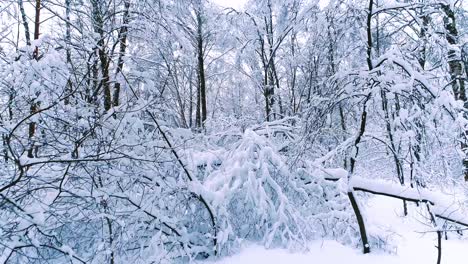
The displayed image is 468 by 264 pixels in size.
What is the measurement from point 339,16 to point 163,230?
3399mm

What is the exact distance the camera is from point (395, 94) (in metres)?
3.77

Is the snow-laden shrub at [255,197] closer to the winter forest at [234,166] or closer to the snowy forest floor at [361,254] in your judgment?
the winter forest at [234,166]

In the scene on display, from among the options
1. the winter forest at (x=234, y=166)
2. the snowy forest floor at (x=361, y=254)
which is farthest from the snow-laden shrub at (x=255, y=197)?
the snowy forest floor at (x=361, y=254)

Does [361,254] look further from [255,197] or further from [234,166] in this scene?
[234,166]

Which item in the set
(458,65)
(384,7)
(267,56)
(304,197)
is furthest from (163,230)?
(267,56)

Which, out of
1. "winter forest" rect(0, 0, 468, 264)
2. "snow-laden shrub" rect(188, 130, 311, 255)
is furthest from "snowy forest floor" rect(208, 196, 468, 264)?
"snow-laden shrub" rect(188, 130, 311, 255)

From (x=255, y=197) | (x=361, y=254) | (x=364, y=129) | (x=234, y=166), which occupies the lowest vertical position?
(x=361, y=254)

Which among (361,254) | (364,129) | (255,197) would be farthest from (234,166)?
(361,254)

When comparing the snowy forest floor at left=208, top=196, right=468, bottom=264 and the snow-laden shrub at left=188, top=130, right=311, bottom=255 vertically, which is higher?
the snow-laden shrub at left=188, top=130, right=311, bottom=255

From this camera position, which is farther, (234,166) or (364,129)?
(234,166)

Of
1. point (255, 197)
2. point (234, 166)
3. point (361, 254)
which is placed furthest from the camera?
point (234, 166)

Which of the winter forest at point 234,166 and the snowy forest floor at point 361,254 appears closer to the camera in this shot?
the winter forest at point 234,166

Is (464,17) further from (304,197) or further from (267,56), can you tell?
(304,197)

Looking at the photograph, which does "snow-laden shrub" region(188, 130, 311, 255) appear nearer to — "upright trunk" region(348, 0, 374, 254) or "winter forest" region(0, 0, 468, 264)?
"winter forest" region(0, 0, 468, 264)
